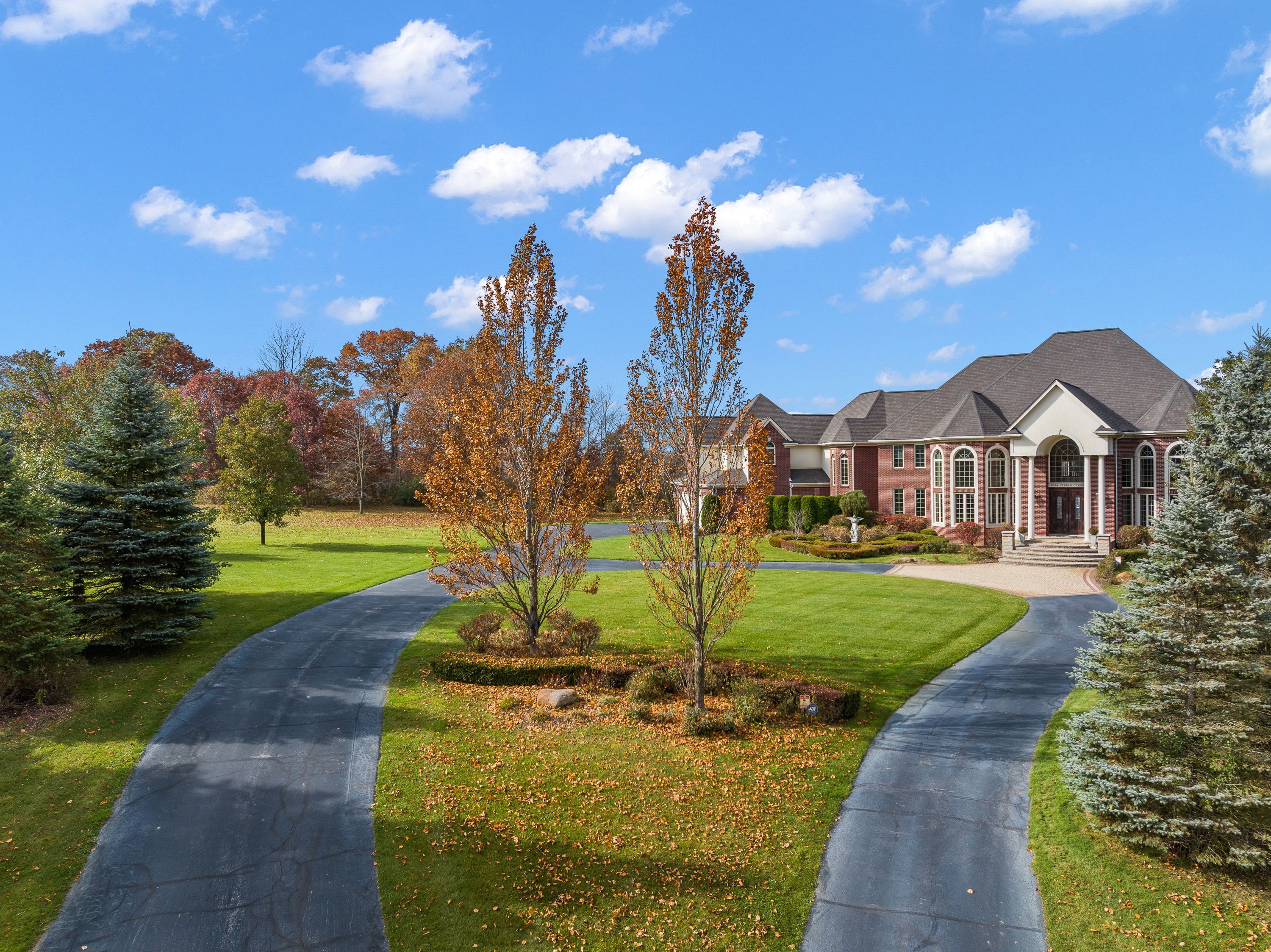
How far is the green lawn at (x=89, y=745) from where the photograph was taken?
8211 mm

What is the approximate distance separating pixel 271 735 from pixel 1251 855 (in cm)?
1316

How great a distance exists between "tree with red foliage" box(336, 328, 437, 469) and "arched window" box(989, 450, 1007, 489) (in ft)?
148

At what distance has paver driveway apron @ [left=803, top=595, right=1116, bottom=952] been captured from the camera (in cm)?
737

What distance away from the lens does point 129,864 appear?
334 inches

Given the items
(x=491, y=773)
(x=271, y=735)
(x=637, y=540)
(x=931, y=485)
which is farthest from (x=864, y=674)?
(x=931, y=485)

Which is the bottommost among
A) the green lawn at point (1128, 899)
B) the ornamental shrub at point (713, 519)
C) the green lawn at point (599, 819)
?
the green lawn at point (1128, 899)

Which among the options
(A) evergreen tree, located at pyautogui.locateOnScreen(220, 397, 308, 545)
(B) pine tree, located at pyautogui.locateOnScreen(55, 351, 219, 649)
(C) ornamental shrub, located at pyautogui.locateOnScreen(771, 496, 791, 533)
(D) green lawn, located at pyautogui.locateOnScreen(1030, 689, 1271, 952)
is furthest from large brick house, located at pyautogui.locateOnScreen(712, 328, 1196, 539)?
(A) evergreen tree, located at pyautogui.locateOnScreen(220, 397, 308, 545)

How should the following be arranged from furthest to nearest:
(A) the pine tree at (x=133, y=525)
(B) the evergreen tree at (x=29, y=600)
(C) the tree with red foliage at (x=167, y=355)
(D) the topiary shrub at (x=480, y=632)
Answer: (C) the tree with red foliage at (x=167, y=355)
(D) the topiary shrub at (x=480, y=632)
(A) the pine tree at (x=133, y=525)
(B) the evergreen tree at (x=29, y=600)

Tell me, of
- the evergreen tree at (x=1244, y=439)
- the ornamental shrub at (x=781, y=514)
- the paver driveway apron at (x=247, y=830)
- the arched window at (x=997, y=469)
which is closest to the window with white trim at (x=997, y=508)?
the arched window at (x=997, y=469)

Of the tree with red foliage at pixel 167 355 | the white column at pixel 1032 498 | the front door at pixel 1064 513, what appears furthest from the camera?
the tree with red foliage at pixel 167 355

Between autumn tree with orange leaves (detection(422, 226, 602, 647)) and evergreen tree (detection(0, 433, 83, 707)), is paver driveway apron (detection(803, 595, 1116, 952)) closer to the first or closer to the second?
autumn tree with orange leaves (detection(422, 226, 602, 647))

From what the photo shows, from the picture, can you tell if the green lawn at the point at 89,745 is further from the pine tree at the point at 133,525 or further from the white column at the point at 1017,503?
the white column at the point at 1017,503

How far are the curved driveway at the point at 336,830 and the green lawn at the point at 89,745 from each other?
26 cm

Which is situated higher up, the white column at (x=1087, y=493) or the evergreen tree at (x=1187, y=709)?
the white column at (x=1087, y=493)
